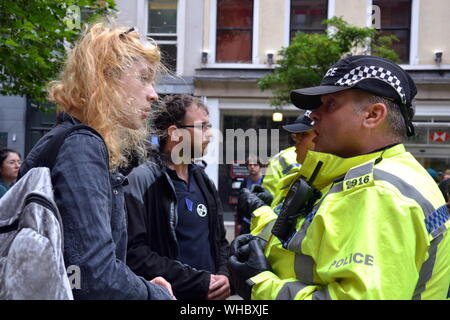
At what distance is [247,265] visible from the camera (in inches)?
68.9

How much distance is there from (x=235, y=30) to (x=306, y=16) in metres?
1.86

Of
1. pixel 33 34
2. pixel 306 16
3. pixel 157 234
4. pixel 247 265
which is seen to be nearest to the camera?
pixel 247 265

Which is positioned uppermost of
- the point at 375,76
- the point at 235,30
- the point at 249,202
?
the point at 235,30

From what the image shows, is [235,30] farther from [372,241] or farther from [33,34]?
[372,241]

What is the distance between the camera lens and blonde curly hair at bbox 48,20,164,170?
1484 mm

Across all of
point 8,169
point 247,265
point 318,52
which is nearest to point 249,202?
point 247,265

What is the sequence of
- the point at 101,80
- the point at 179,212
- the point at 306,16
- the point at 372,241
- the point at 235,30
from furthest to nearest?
the point at 235,30
the point at 306,16
the point at 179,212
the point at 101,80
the point at 372,241

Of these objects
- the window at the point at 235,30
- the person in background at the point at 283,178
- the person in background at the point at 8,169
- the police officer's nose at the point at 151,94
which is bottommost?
the person in background at the point at 8,169

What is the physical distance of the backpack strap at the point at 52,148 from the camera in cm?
130

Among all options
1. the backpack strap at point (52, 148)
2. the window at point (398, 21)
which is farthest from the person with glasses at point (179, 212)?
the window at point (398, 21)

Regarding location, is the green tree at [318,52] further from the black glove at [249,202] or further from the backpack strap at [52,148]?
the backpack strap at [52,148]

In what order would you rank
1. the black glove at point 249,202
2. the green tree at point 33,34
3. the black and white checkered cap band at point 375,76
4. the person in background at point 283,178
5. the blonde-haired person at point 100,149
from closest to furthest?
the blonde-haired person at point 100,149 → the black and white checkered cap band at point 375,76 → the person in background at point 283,178 → the black glove at point 249,202 → the green tree at point 33,34

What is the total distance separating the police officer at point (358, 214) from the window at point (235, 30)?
989 centimetres

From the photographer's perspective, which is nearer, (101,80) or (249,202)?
(101,80)
